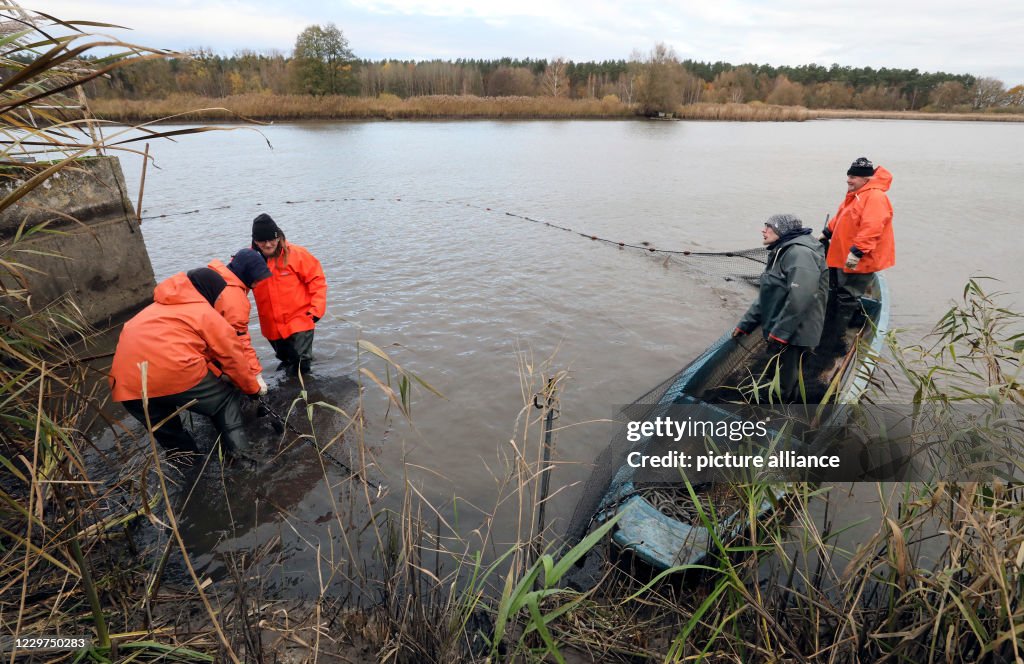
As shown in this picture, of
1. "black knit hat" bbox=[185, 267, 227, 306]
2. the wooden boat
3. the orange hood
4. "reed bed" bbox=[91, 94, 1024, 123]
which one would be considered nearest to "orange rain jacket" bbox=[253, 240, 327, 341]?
"black knit hat" bbox=[185, 267, 227, 306]

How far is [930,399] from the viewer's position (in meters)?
2.71

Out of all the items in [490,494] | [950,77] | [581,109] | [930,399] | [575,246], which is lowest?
[490,494]

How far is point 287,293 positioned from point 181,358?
1787 mm

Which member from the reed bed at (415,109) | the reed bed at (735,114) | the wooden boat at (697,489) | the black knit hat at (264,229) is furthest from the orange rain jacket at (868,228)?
the reed bed at (735,114)

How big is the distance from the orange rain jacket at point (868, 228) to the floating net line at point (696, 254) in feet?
4.72

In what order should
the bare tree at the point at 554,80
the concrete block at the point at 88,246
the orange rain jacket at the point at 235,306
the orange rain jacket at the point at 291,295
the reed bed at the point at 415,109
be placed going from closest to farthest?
1. the orange rain jacket at the point at 235,306
2. the orange rain jacket at the point at 291,295
3. the concrete block at the point at 88,246
4. the reed bed at the point at 415,109
5. the bare tree at the point at 554,80

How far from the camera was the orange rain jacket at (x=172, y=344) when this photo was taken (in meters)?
3.40

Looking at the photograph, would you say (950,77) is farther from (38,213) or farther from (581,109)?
(38,213)

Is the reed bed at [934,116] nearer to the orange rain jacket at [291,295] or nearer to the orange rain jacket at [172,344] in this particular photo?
the orange rain jacket at [291,295]

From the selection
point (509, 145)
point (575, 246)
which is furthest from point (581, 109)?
point (575, 246)

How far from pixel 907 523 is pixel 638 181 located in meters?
18.7

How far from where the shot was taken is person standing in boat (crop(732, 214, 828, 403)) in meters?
4.38

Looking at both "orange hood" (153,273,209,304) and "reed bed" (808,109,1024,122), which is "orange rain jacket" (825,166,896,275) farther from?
"reed bed" (808,109,1024,122)

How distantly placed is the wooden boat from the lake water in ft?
2.79
